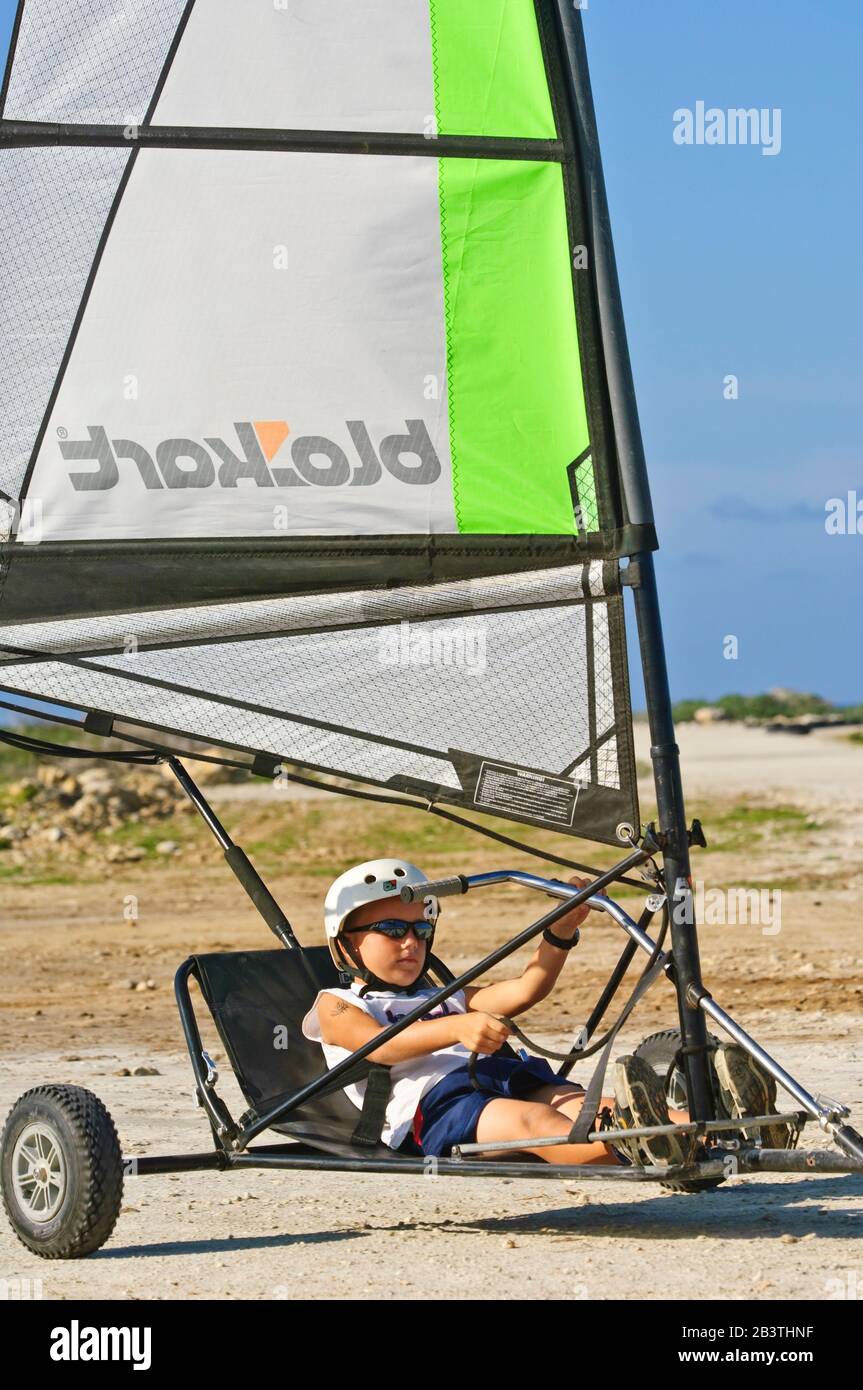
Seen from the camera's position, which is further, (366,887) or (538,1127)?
(366,887)

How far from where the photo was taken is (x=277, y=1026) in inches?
255

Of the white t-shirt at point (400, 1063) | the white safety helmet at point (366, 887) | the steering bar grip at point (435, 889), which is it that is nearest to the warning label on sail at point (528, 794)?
the steering bar grip at point (435, 889)

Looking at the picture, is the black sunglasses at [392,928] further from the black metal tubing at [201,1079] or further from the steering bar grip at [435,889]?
the black metal tubing at [201,1079]

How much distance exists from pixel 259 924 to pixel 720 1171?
11.7 m

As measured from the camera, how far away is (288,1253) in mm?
5793

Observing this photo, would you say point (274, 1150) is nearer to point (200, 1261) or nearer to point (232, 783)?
point (200, 1261)

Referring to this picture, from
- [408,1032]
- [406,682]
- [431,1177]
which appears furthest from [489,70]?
[431,1177]

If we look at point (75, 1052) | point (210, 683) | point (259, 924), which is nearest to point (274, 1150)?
point (210, 683)

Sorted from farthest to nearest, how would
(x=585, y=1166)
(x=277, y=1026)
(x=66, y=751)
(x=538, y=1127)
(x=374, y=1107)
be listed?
(x=66, y=751)
(x=277, y=1026)
(x=374, y=1107)
(x=538, y=1127)
(x=585, y=1166)

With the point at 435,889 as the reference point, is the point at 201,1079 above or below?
below

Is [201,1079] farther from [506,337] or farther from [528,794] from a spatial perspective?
[506,337]

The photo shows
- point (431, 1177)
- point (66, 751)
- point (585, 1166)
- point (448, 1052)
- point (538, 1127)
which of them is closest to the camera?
point (585, 1166)

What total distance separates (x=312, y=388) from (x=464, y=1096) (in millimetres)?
2254

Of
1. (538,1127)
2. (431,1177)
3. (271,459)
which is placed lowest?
(431,1177)
